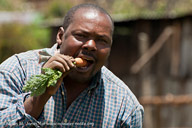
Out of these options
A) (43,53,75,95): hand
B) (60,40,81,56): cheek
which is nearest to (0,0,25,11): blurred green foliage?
(60,40,81,56): cheek

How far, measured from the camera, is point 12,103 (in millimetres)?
2695

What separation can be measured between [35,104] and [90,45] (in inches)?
25.5

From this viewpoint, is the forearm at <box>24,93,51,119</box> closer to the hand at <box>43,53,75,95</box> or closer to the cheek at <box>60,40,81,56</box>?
the hand at <box>43,53,75,95</box>

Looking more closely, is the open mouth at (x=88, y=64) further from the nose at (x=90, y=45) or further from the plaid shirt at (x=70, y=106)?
the plaid shirt at (x=70, y=106)

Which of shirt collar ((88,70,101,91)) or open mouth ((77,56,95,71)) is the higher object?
open mouth ((77,56,95,71))

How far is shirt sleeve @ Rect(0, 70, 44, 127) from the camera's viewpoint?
255 centimetres

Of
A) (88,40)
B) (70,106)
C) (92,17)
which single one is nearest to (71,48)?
(88,40)

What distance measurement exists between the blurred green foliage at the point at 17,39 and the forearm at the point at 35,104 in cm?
777

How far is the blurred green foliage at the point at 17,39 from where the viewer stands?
10.4 m

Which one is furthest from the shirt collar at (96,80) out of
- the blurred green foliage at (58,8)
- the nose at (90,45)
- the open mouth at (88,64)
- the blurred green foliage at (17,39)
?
the blurred green foliage at (58,8)

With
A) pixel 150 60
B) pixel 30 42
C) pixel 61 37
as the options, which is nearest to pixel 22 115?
pixel 61 37

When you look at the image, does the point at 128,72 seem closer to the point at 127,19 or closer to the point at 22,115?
the point at 127,19

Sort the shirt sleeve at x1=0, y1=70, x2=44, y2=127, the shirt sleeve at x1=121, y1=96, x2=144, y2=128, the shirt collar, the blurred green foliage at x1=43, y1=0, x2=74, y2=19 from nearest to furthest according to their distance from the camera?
the shirt sleeve at x1=0, y1=70, x2=44, y2=127
the shirt sleeve at x1=121, y1=96, x2=144, y2=128
the shirt collar
the blurred green foliage at x1=43, y1=0, x2=74, y2=19

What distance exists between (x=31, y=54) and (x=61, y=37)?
31 cm
